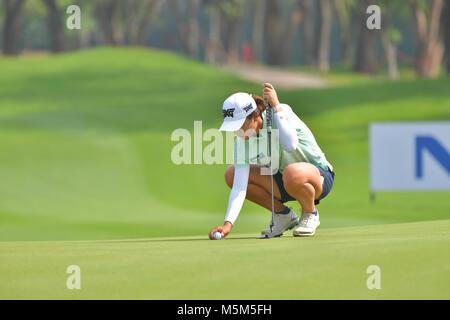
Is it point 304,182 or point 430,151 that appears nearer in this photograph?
point 304,182

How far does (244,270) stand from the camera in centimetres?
566

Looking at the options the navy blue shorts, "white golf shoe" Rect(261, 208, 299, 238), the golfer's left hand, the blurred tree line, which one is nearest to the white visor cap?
the golfer's left hand

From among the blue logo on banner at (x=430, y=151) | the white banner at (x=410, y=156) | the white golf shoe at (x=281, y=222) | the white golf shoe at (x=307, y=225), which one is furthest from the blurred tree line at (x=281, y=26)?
the white golf shoe at (x=307, y=225)

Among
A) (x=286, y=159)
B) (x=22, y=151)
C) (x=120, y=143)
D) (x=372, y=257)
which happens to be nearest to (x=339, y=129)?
(x=120, y=143)

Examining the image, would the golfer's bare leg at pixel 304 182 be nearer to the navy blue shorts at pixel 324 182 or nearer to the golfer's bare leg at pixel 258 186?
the navy blue shorts at pixel 324 182

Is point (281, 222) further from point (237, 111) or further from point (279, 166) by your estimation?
point (237, 111)

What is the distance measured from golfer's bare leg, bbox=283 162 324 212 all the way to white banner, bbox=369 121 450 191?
10.6 metres

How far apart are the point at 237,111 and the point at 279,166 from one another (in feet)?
2.29

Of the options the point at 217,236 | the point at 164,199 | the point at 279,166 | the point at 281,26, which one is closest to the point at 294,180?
the point at 279,166

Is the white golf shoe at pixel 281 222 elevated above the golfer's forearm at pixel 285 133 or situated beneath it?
situated beneath

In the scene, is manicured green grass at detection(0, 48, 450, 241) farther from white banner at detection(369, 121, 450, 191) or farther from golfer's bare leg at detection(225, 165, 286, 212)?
golfer's bare leg at detection(225, 165, 286, 212)

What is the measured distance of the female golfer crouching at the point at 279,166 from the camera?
23.7 feet

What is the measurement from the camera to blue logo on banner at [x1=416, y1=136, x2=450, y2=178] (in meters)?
17.7
